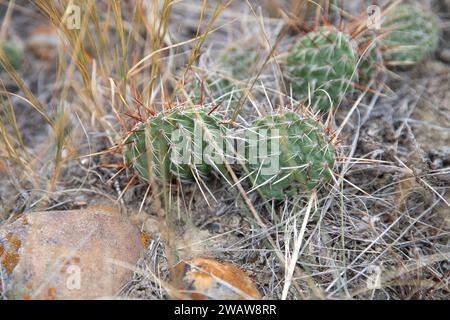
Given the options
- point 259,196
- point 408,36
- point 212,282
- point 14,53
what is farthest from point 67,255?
point 408,36

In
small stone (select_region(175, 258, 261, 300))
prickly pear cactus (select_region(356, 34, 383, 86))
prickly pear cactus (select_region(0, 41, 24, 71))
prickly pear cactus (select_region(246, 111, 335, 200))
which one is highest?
prickly pear cactus (select_region(356, 34, 383, 86))

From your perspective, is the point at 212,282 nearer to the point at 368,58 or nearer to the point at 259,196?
the point at 259,196

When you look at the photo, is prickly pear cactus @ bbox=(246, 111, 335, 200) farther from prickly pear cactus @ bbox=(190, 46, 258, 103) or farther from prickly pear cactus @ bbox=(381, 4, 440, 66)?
prickly pear cactus @ bbox=(381, 4, 440, 66)

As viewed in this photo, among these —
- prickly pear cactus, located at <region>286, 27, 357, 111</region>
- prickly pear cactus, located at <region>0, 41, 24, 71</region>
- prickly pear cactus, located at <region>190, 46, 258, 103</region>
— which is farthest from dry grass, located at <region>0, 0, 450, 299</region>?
prickly pear cactus, located at <region>0, 41, 24, 71</region>

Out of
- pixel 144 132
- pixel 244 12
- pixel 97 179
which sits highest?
pixel 244 12

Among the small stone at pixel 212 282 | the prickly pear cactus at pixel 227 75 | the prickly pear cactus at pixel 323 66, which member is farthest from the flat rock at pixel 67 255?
the prickly pear cactus at pixel 323 66

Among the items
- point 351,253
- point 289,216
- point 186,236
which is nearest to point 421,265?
point 351,253
